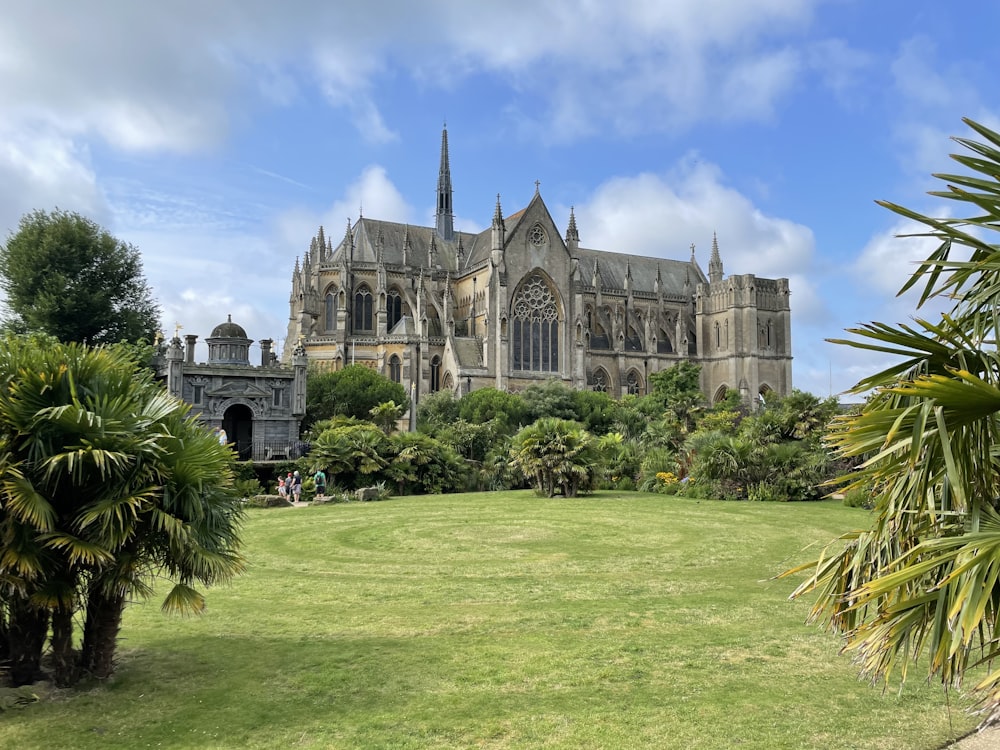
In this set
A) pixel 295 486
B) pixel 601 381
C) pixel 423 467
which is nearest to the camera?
pixel 295 486

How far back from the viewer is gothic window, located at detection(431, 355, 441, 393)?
5266 cm

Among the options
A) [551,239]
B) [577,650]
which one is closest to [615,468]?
[577,650]

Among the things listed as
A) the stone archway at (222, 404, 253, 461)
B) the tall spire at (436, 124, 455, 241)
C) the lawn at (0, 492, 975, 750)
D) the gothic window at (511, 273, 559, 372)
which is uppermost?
the tall spire at (436, 124, 455, 241)

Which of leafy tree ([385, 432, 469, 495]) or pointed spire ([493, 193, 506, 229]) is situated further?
pointed spire ([493, 193, 506, 229])

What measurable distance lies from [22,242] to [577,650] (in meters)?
37.6

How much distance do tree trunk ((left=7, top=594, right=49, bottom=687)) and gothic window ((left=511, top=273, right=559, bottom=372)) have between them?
158 ft

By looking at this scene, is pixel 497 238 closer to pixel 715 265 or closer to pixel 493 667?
pixel 715 265

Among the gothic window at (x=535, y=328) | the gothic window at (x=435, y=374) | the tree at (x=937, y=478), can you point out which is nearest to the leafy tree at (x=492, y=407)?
Result: the gothic window at (x=435, y=374)

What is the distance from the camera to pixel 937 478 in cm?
395

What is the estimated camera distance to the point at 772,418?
24516 mm

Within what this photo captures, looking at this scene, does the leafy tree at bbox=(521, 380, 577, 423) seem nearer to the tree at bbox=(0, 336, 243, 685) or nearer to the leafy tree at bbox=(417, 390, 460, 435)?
the leafy tree at bbox=(417, 390, 460, 435)

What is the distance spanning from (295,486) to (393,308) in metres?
34.4

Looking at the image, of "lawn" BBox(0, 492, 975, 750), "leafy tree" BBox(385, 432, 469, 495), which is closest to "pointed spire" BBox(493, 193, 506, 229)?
"leafy tree" BBox(385, 432, 469, 495)

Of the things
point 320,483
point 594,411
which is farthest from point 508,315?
point 320,483
